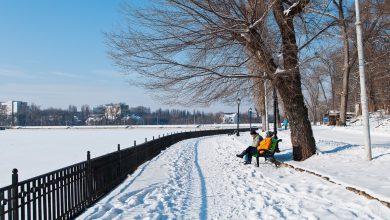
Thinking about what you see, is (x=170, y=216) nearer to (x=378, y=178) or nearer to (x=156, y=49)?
(x=378, y=178)

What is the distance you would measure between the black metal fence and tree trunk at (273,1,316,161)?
582 centimetres

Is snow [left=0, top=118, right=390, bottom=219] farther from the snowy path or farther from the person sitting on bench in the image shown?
the person sitting on bench

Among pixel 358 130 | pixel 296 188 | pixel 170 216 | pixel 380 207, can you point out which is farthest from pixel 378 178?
pixel 358 130

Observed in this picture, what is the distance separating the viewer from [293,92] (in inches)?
587

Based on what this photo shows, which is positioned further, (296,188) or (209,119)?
(209,119)

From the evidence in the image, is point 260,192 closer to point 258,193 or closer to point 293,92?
point 258,193

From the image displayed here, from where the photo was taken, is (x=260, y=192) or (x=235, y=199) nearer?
(x=235, y=199)

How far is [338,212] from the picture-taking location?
7.58 m

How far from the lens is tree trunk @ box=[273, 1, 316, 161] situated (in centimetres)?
1438

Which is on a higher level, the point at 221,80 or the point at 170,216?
the point at 221,80

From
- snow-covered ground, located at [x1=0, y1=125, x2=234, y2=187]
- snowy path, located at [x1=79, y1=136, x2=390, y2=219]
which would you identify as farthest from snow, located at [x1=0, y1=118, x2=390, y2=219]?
snow-covered ground, located at [x1=0, y1=125, x2=234, y2=187]

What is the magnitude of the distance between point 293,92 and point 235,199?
6665 millimetres

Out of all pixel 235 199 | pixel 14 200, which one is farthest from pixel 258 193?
pixel 14 200

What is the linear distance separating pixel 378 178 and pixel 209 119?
558 ft
